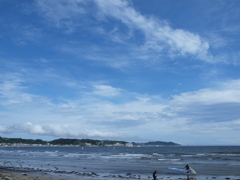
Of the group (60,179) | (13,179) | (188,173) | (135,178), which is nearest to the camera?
(13,179)

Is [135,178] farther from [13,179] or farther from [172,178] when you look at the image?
[13,179]

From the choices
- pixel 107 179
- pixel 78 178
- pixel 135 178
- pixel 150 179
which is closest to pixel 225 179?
pixel 150 179

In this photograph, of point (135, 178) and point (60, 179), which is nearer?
point (60, 179)

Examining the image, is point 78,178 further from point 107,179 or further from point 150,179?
point 150,179

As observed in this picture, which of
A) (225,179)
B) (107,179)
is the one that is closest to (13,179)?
(107,179)

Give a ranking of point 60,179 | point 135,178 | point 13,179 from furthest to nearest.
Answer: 1. point 135,178
2. point 60,179
3. point 13,179

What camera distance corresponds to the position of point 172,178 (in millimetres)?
26859

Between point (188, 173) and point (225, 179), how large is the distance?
18.3 ft

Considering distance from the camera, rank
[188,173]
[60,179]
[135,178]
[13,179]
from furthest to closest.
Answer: [188,173]
[135,178]
[60,179]
[13,179]

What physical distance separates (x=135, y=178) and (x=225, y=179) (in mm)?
10268

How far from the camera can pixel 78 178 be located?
26.0m

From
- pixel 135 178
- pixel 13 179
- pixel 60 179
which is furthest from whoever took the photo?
pixel 135 178

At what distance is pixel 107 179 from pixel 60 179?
5.16 metres

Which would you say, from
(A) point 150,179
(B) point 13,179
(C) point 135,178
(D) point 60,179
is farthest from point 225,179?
(B) point 13,179
